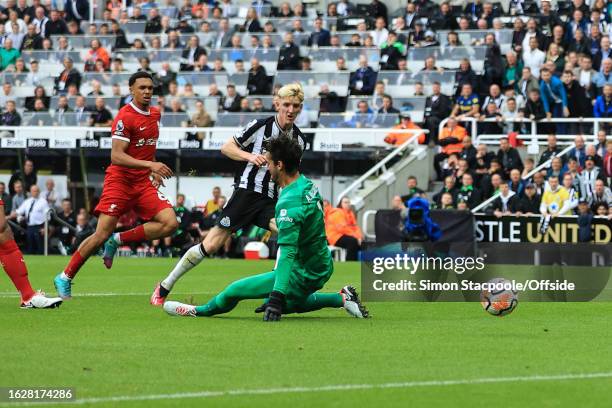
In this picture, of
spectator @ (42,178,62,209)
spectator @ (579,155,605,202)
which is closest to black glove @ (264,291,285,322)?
spectator @ (579,155,605,202)

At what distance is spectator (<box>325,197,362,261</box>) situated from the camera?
27.1 meters

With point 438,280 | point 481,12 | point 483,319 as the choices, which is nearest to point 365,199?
point 481,12

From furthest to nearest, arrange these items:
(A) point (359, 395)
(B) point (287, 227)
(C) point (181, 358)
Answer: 1. (B) point (287, 227)
2. (C) point (181, 358)
3. (A) point (359, 395)

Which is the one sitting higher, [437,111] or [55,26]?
[55,26]

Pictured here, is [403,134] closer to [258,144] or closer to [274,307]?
[258,144]

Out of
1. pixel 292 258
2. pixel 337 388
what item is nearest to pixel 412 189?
pixel 292 258

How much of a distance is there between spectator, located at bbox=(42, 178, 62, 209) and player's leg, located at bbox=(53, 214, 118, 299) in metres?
17.4

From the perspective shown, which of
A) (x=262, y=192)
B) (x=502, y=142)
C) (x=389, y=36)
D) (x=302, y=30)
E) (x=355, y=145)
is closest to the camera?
(x=262, y=192)

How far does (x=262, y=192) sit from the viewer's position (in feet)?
44.9

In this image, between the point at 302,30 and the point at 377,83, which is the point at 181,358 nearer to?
the point at 377,83

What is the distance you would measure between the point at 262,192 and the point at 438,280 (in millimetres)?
2163

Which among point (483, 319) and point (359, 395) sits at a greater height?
point (359, 395)

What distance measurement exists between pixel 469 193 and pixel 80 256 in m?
14.0

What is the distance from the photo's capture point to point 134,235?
51.0ft
